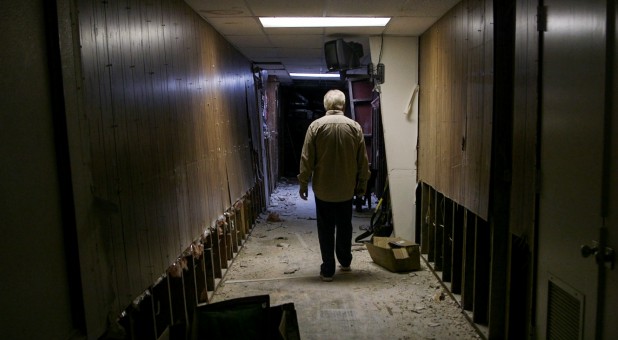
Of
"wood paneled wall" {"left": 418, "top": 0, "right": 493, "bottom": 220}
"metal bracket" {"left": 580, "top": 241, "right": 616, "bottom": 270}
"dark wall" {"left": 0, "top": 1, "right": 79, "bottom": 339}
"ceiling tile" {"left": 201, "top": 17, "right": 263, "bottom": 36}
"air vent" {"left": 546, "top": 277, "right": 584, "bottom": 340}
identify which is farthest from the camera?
"ceiling tile" {"left": 201, "top": 17, "right": 263, "bottom": 36}

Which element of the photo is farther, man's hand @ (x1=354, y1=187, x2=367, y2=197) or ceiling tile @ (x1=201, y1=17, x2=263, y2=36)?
man's hand @ (x1=354, y1=187, x2=367, y2=197)

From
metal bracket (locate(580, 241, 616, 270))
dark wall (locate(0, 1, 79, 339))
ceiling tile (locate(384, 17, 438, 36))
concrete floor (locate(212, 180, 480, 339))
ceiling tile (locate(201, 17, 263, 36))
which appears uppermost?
ceiling tile (locate(201, 17, 263, 36))

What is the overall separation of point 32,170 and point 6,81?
0.26 m

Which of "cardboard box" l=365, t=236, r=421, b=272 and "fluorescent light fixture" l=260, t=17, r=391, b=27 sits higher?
"fluorescent light fixture" l=260, t=17, r=391, b=27

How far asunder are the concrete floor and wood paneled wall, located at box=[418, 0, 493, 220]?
0.78 meters

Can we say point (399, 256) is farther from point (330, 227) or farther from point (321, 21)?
point (321, 21)

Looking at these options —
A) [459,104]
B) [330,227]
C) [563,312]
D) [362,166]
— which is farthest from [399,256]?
[563,312]

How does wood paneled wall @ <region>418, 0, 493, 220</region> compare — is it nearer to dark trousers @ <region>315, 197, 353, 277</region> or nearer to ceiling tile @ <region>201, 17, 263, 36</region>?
dark trousers @ <region>315, 197, 353, 277</region>

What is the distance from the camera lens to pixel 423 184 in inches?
176

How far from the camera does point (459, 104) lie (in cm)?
326

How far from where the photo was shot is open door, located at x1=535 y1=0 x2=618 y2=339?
155 cm

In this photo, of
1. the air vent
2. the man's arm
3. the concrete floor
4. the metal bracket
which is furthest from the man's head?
the metal bracket

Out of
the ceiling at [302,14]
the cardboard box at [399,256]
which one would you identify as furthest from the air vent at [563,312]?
the ceiling at [302,14]

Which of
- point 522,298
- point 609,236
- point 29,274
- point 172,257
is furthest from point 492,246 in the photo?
point 29,274
